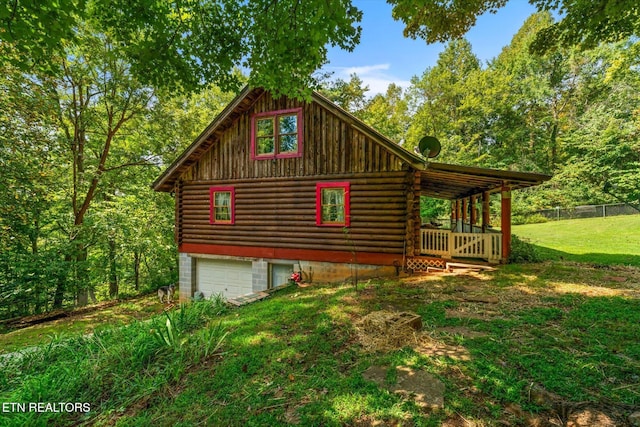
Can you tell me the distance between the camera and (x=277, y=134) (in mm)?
11133

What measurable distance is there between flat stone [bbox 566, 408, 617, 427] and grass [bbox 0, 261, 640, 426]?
100 millimetres

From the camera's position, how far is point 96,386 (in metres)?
4.19

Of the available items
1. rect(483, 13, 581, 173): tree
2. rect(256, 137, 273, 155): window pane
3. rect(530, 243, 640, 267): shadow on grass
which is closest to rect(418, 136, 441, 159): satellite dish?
rect(256, 137, 273, 155): window pane

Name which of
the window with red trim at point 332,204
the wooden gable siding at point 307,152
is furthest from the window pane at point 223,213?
the window with red trim at point 332,204

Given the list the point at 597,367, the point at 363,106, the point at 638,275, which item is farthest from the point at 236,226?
the point at 363,106

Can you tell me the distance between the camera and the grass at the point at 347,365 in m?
3.02

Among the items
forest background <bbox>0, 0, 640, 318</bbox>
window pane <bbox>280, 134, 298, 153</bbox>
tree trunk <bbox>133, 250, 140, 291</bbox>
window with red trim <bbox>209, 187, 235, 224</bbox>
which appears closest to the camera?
forest background <bbox>0, 0, 640, 318</bbox>

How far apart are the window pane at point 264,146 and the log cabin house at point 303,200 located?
4cm

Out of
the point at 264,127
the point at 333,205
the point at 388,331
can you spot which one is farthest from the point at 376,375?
the point at 264,127

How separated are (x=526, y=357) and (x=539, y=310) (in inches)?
87.6

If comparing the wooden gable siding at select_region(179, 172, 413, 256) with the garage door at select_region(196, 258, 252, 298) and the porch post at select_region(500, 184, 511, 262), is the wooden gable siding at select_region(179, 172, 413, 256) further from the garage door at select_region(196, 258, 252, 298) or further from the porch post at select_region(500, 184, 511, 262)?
the porch post at select_region(500, 184, 511, 262)

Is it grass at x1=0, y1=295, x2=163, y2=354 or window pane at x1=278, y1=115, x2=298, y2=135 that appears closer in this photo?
grass at x1=0, y1=295, x2=163, y2=354

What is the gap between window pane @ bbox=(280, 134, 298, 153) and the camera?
35.9 ft

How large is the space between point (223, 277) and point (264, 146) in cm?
621
